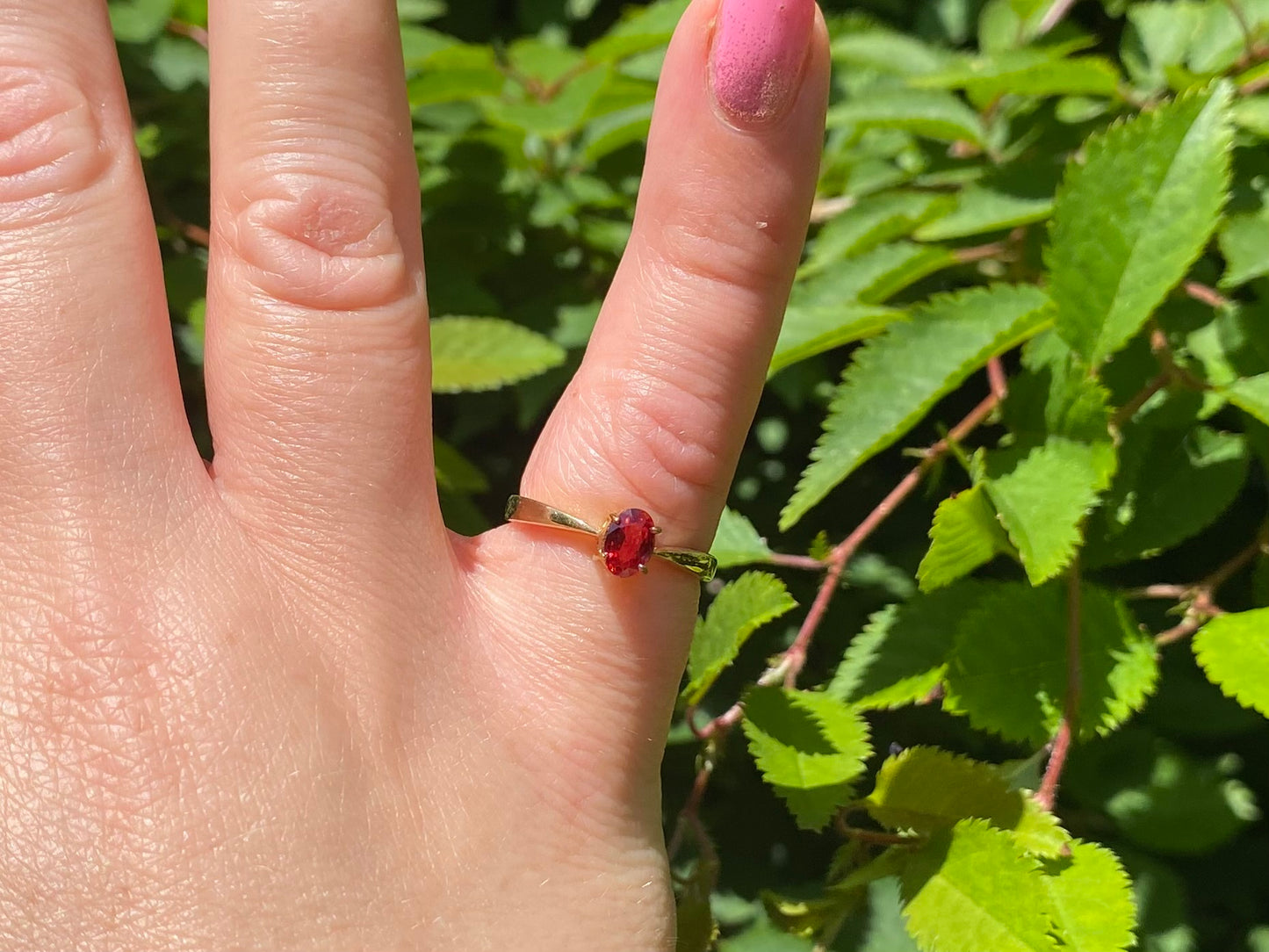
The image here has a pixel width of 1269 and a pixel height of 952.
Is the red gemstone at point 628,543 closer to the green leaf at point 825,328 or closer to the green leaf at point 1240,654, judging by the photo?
the green leaf at point 825,328

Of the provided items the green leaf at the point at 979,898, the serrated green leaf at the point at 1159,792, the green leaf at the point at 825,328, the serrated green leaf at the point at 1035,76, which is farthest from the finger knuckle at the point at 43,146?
the serrated green leaf at the point at 1159,792

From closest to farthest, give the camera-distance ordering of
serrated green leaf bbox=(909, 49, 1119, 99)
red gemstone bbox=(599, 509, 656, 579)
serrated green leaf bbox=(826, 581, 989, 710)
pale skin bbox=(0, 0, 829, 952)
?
pale skin bbox=(0, 0, 829, 952) < red gemstone bbox=(599, 509, 656, 579) < serrated green leaf bbox=(826, 581, 989, 710) < serrated green leaf bbox=(909, 49, 1119, 99)

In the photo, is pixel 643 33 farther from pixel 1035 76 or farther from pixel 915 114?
pixel 1035 76

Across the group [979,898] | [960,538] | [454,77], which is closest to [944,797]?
[979,898]

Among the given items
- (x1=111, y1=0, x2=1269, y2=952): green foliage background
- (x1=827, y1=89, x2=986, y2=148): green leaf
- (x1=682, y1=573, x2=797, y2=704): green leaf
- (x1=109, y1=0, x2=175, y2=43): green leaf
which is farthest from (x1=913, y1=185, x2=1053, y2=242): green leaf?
(x1=109, y1=0, x2=175, y2=43): green leaf

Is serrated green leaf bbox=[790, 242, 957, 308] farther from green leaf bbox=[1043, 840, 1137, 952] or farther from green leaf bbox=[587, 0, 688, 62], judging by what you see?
green leaf bbox=[1043, 840, 1137, 952]
